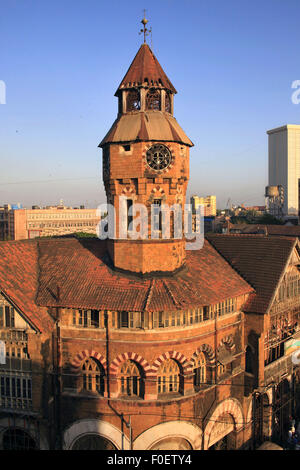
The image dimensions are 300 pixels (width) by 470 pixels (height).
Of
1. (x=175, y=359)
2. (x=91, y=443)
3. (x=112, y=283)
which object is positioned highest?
(x=112, y=283)

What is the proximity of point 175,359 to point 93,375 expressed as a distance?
6013mm

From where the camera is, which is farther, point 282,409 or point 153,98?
point 282,409

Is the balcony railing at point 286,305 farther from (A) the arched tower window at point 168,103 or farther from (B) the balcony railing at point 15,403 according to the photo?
(B) the balcony railing at point 15,403

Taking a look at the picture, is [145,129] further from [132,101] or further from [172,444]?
[172,444]

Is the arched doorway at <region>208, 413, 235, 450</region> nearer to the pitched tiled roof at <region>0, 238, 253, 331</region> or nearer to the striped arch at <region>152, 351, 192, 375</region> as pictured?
the striped arch at <region>152, 351, 192, 375</region>

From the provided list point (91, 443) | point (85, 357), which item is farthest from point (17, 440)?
point (85, 357)

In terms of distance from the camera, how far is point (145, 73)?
3147cm

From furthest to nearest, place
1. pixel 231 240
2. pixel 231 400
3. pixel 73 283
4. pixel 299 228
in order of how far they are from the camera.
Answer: pixel 299 228, pixel 231 240, pixel 231 400, pixel 73 283

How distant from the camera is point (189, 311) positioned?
28.1m

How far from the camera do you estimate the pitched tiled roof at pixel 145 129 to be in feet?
98.6

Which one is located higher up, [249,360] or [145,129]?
[145,129]

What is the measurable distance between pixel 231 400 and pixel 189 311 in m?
9.27
